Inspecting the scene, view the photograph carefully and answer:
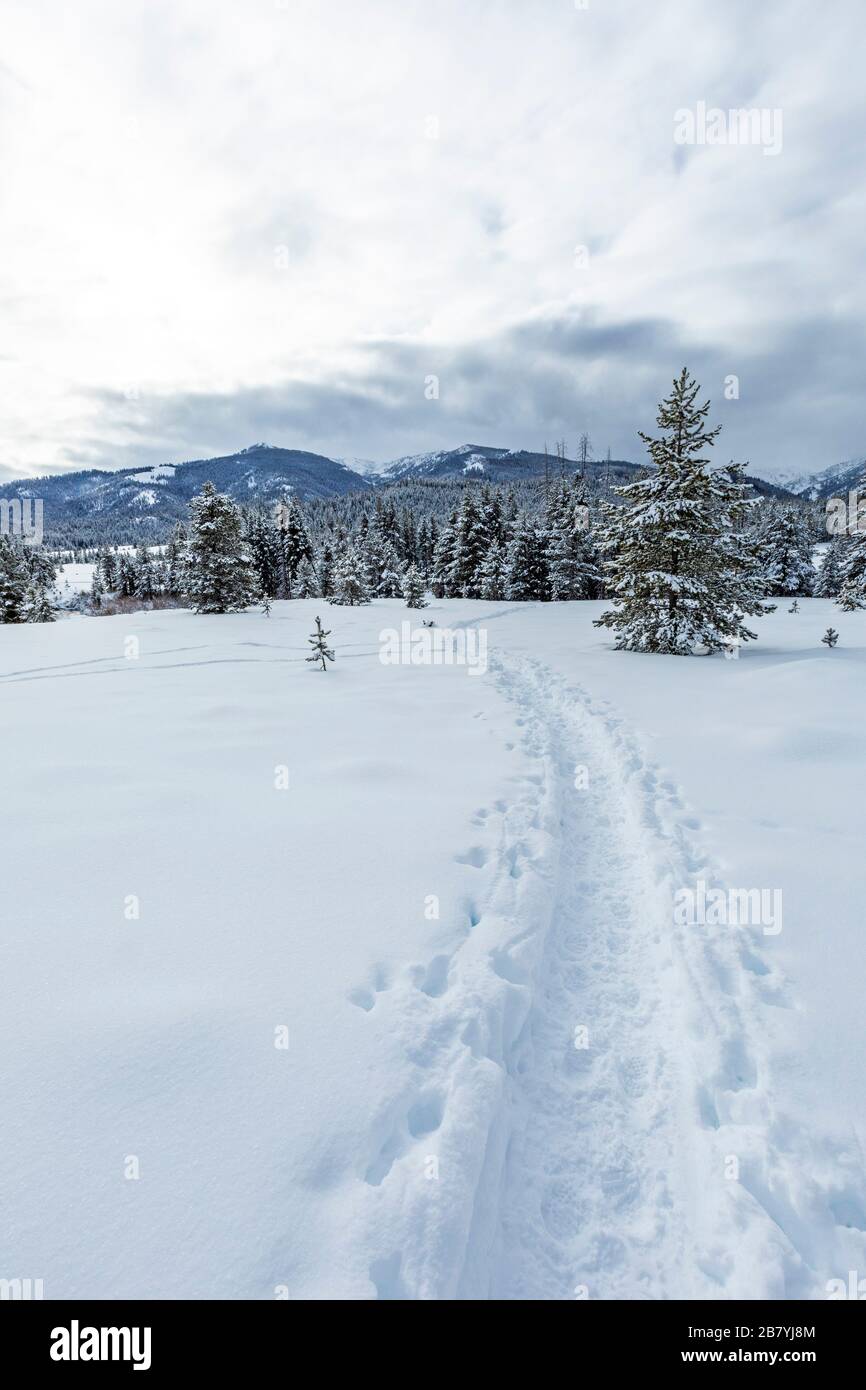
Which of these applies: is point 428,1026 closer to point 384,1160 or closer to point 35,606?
point 384,1160

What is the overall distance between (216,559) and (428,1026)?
2640 cm

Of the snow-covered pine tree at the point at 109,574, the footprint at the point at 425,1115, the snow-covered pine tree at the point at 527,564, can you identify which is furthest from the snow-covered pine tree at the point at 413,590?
the snow-covered pine tree at the point at 109,574

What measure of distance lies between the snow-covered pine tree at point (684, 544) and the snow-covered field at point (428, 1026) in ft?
29.1

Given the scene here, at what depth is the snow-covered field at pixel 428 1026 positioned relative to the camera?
2520 mm

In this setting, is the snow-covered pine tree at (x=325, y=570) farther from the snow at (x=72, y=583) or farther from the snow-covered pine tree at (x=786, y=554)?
the snow at (x=72, y=583)

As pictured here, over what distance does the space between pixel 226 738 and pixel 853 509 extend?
35.4m

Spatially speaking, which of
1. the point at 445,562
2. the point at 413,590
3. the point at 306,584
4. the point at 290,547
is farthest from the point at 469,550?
the point at 290,547

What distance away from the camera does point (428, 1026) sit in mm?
3605

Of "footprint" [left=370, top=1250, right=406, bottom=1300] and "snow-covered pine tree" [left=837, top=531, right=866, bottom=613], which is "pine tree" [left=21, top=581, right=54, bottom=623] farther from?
"snow-covered pine tree" [left=837, top=531, right=866, bottom=613]

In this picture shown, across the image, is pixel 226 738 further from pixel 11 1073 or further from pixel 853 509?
pixel 853 509

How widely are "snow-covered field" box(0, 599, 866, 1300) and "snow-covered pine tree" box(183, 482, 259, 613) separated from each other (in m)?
20.3

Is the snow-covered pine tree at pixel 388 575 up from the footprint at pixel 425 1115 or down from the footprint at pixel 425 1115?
up

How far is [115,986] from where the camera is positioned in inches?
143
